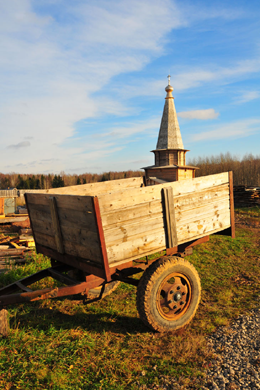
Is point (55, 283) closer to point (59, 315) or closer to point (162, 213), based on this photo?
point (59, 315)

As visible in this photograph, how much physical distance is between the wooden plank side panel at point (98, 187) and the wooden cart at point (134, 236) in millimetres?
755

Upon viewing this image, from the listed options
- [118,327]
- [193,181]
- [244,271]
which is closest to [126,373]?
[118,327]

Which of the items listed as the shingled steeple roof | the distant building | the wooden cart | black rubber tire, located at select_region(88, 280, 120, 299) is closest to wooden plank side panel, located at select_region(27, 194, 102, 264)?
the wooden cart

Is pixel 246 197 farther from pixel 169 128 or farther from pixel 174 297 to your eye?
pixel 174 297

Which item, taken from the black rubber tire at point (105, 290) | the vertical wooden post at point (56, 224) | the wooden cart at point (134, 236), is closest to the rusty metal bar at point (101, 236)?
the wooden cart at point (134, 236)

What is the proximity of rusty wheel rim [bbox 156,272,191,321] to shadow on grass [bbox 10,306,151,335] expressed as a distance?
0.45 meters

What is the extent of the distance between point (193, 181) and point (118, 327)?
2549 millimetres

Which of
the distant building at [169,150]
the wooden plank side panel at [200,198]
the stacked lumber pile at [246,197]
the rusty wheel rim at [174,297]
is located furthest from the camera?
the stacked lumber pile at [246,197]

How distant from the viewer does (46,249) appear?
4.16m

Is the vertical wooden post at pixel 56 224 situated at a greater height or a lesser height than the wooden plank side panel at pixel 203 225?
greater

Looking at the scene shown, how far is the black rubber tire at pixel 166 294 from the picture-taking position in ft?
11.1

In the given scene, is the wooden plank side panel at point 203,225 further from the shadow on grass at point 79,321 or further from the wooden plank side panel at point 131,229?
the shadow on grass at point 79,321

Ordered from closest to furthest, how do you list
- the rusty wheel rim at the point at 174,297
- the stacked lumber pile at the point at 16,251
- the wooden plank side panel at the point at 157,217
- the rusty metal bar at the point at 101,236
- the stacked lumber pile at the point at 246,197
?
1. the rusty metal bar at the point at 101,236
2. the wooden plank side panel at the point at 157,217
3. the rusty wheel rim at the point at 174,297
4. the stacked lumber pile at the point at 16,251
5. the stacked lumber pile at the point at 246,197

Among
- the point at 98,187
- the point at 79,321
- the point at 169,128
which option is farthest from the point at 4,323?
the point at 169,128
